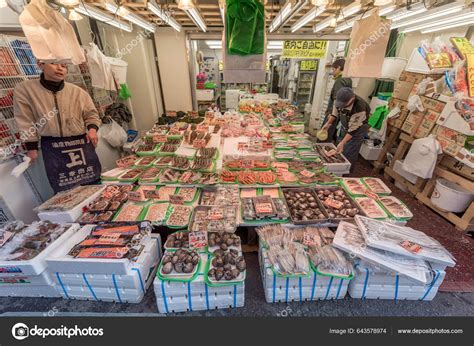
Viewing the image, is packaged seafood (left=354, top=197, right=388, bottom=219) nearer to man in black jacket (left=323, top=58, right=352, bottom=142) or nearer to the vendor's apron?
man in black jacket (left=323, top=58, right=352, bottom=142)

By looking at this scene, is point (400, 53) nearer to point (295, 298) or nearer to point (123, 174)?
point (295, 298)

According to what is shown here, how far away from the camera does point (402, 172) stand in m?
4.91

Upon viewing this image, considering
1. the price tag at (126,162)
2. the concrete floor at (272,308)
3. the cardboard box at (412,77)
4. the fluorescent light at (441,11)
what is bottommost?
the concrete floor at (272,308)

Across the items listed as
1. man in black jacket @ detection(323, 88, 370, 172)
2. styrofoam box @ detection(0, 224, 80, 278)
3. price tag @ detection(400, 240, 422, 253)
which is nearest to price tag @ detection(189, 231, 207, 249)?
styrofoam box @ detection(0, 224, 80, 278)

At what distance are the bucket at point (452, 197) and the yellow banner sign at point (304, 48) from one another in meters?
5.16

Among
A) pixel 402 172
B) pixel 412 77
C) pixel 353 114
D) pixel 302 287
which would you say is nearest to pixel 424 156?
pixel 402 172

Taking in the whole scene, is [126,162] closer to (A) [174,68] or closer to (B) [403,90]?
(A) [174,68]

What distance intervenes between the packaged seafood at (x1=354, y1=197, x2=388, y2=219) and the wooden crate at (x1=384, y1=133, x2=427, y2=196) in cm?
248

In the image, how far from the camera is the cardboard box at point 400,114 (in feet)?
16.4

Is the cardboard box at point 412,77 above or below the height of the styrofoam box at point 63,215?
above

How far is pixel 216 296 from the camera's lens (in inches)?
86.4

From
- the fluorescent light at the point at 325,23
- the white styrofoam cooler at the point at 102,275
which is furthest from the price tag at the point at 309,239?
the fluorescent light at the point at 325,23

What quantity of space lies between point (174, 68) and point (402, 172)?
24.9 feet
